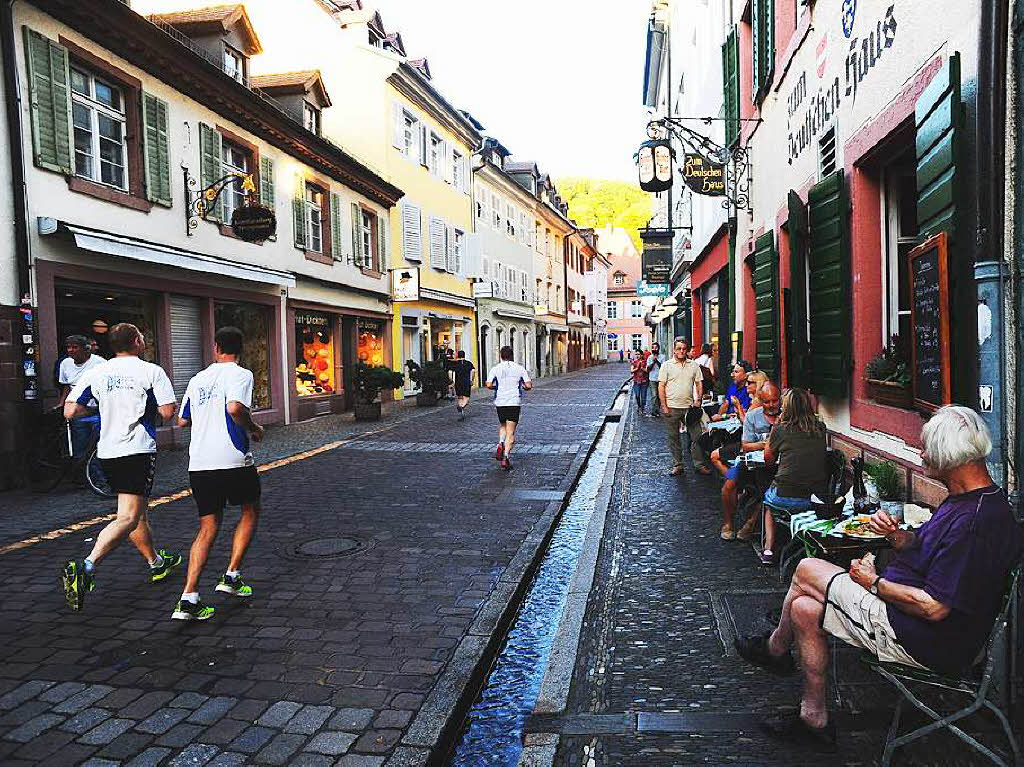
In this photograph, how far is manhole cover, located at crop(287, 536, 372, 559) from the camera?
644 cm

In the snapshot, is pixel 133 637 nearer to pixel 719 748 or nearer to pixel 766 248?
pixel 719 748

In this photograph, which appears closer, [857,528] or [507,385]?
[857,528]

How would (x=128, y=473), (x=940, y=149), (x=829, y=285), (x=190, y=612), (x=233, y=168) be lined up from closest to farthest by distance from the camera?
1. (x=940, y=149)
2. (x=190, y=612)
3. (x=128, y=473)
4. (x=829, y=285)
5. (x=233, y=168)

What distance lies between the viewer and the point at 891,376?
16.7 feet

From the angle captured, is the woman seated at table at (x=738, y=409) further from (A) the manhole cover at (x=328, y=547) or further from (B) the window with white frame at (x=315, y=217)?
(B) the window with white frame at (x=315, y=217)

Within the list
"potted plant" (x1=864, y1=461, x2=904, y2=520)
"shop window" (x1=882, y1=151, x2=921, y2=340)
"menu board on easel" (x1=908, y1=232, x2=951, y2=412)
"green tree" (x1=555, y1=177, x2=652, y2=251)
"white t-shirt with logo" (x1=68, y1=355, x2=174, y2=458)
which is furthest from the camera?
"green tree" (x1=555, y1=177, x2=652, y2=251)

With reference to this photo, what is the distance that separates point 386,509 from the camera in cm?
833

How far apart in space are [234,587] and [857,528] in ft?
13.0

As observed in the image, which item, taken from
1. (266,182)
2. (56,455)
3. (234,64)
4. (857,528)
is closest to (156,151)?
(266,182)

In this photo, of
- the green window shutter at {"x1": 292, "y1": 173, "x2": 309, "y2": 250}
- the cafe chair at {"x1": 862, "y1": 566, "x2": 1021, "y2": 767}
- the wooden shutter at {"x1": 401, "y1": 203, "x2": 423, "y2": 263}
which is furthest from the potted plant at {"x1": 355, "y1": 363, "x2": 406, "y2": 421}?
the cafe chair at {"x1": 862, "y1": 566, "x2": 1021, "y2": 767}

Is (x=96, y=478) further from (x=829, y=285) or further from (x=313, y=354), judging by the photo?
(x=313, y=354)

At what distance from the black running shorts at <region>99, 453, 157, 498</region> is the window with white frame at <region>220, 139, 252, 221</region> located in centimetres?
1050

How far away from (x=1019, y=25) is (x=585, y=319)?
57944 millimetres

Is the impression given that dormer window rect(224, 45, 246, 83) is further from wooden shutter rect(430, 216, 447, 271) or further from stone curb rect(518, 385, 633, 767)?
stone curb rect(518, 385, 633, 767)
